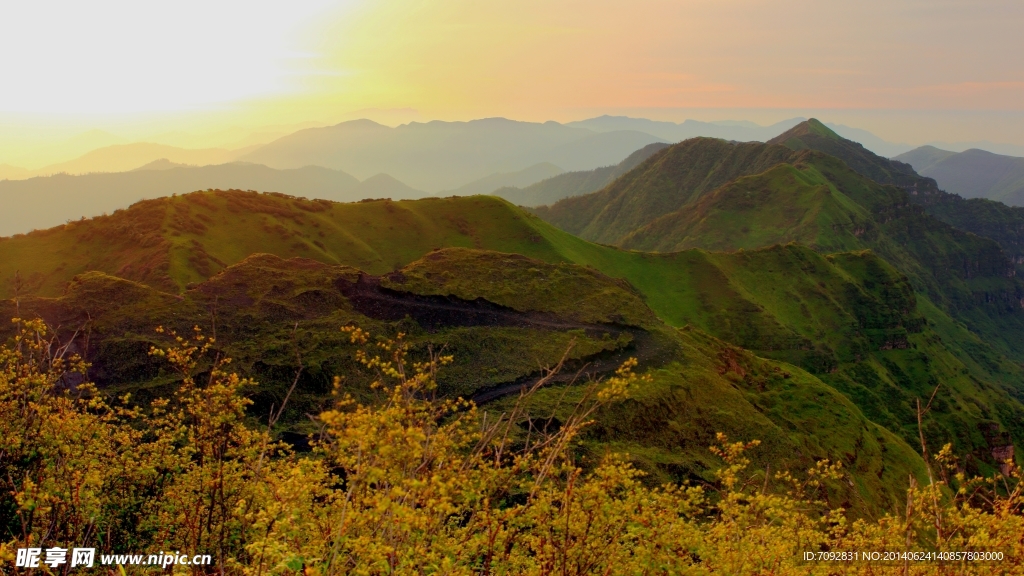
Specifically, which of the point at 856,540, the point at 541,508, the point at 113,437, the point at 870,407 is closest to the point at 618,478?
the point at 541,508

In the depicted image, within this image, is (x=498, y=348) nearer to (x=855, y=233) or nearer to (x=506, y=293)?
(x=506, y=293)

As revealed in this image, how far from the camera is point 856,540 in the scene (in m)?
13.9

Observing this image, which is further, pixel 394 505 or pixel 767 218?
pixel 767 218

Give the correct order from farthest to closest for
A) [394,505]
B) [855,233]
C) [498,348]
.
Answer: [855,233]
[498,348]
[394,505]

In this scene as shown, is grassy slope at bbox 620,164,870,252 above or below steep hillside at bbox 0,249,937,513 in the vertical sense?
above

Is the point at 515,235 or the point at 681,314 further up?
the point at 515,235

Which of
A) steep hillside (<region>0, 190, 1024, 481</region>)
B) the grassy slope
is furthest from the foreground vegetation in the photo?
the grassy slope

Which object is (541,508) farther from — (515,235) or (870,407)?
(515,235)

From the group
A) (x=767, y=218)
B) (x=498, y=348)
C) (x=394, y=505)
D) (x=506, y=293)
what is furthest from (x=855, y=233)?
(x=394, y=505)

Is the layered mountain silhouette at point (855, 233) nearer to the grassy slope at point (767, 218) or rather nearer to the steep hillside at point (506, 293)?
the grassy slope at point (767, 218)

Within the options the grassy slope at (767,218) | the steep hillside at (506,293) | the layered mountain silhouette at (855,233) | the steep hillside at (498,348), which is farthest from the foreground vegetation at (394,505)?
the grassy slope at (767,218)

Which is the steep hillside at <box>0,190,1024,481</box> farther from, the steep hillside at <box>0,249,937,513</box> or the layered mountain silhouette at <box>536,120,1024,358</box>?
the layered mountain silhouette at <box>536,120,1024,358</box>

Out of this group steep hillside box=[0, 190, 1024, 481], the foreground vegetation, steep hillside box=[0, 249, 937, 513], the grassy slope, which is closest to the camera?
the foreground vegetation

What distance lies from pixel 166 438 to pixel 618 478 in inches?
487
